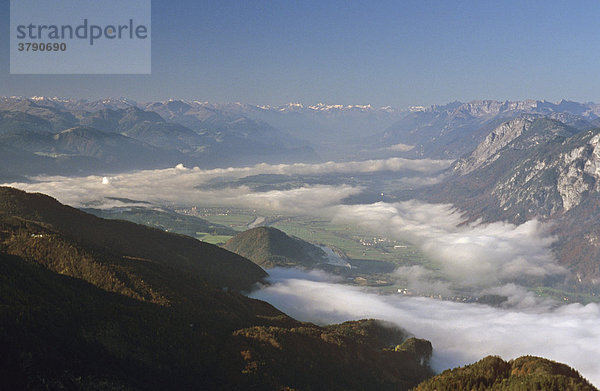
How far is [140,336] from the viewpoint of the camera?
97625mm

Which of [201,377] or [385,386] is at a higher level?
[201,377]

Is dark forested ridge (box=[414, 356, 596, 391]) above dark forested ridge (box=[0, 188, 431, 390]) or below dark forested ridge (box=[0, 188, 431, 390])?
below

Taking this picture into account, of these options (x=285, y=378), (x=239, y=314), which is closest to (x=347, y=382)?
A: (x=285, y=378)

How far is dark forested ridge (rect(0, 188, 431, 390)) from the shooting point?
246 ft

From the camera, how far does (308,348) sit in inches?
5128

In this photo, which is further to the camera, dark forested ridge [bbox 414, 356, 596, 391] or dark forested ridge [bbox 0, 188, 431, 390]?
dark forested ridge [bbox 414, 356, 596, 391]

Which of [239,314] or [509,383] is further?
[239,314]

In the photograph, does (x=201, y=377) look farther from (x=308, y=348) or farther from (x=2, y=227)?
(x=2, y=227)

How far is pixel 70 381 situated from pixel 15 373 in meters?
8.26

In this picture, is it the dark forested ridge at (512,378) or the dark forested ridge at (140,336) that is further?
the dark forested ridge at (512,378)

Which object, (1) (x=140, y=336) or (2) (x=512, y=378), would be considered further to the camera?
(1) (x=140, y=336)

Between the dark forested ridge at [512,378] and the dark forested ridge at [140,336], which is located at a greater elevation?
the dark forested ridge at [140,336]

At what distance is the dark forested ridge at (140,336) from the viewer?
7488cm

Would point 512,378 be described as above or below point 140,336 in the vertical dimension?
below
